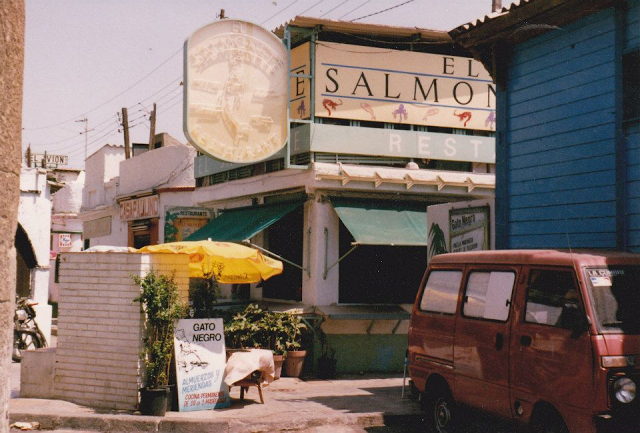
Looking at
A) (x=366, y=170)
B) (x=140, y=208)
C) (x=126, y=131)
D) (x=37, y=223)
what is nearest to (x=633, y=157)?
(x=366, y=170)

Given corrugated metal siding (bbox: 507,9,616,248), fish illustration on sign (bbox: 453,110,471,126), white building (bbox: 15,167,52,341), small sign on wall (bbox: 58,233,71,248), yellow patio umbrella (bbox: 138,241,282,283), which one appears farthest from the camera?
small sign on wall (bbox: 58,233,71,248)

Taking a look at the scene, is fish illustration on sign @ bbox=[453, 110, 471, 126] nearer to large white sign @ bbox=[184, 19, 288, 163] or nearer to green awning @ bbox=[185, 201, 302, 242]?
green awning @ bbox=[185, 201, 302, 242]

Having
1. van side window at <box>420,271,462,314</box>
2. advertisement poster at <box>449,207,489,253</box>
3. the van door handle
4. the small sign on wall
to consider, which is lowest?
the van door handle

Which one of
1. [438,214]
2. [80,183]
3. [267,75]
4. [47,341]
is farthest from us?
[80,183]

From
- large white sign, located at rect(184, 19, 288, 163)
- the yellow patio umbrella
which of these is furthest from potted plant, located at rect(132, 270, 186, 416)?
large white sign, located at rect(184, 19, 288, 163)

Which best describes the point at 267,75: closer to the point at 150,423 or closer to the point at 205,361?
the point at 205,361

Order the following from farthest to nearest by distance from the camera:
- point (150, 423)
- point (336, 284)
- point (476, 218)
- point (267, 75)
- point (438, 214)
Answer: point (336, 284), point (267, 75), point (438, 214), point (476, 218), point (150, 423)

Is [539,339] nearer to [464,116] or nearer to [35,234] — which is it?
[464,116]

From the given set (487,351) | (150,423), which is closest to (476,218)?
(487,351)

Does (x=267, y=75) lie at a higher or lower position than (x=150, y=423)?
higher

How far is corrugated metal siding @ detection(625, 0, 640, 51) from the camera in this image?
9.70 meters

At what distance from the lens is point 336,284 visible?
1540cm

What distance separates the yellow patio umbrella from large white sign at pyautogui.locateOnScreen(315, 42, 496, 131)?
3556 millimetres

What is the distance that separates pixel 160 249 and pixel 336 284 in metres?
4.04
